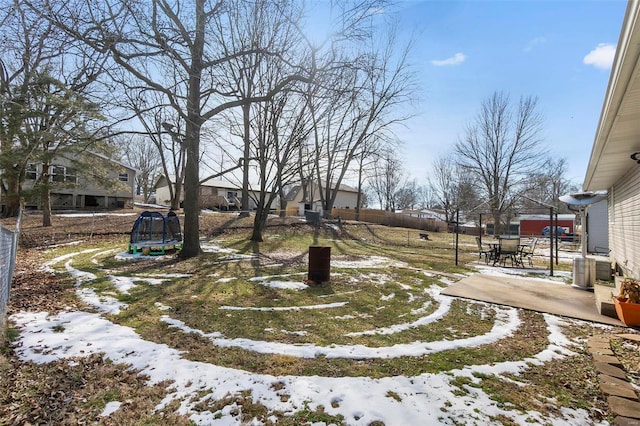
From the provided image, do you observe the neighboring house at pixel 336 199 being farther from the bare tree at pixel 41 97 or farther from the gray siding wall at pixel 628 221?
the gray siding wall at pixel 628 221

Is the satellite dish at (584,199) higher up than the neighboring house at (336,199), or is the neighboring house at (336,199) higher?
the neighboring house at (336,199)

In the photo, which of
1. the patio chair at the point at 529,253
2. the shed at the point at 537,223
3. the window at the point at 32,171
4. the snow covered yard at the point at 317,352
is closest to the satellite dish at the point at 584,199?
the patio chair at the point at 529,253

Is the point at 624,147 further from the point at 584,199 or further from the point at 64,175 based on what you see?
the point at 64,175

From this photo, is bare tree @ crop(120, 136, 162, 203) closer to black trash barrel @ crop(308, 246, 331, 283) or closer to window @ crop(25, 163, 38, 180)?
window @ crop(25, 163, 38, 180)

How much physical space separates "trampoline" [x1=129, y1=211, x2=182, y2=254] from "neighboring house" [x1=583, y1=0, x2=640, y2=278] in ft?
40.9

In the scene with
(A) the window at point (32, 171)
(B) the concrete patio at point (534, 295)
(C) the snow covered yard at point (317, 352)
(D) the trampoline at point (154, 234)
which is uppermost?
(A) the window at point (32, 171)

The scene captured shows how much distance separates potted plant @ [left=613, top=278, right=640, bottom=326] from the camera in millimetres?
5051

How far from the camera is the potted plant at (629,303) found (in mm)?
5051

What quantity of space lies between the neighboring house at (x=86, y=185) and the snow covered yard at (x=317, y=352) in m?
12.0

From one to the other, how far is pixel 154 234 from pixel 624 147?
14756mm

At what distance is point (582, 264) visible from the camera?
7.70 m

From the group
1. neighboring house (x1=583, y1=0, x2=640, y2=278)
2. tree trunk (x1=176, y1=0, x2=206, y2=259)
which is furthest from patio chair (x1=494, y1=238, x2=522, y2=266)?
tree trunk (x1=176, y1=0, x2=206, y2=259)

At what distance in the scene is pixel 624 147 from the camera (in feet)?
20.2

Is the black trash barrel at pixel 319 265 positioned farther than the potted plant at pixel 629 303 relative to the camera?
Yes
